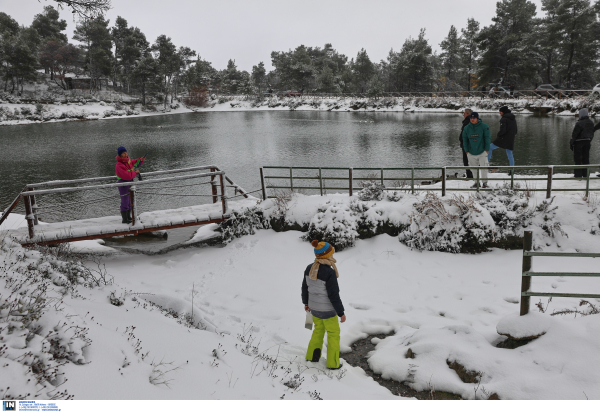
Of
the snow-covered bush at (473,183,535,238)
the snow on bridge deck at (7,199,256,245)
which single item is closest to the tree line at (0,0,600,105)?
the snow on bridge deck at (7,199,256,245)

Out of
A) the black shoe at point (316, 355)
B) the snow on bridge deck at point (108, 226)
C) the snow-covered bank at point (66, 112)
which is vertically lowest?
the black shoe at point (316, 355)

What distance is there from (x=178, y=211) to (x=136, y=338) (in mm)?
6768

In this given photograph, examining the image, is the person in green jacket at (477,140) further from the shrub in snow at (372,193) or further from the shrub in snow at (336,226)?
the shrub in snow at (336,226)

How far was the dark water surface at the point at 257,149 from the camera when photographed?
21.2 m

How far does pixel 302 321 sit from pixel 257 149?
22.9m

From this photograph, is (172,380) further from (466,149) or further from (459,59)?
(459,59)

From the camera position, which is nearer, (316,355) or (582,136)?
(316,355)

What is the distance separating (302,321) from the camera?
20.8 ft

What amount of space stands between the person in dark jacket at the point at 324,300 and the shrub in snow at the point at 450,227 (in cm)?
460

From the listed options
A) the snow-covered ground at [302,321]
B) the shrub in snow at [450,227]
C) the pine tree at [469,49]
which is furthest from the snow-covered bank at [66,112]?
the shrub in snow at [450,227]

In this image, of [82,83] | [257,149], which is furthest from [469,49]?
[82,83]

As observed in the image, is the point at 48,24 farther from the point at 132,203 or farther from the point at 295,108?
the point at 132,203

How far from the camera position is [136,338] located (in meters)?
4.12

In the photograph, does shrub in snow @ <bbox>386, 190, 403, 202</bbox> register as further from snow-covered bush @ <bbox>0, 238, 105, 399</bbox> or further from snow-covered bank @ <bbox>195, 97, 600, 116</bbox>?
snow-covered bank @ <bbox>195, 97, 600, 116</bbox>
